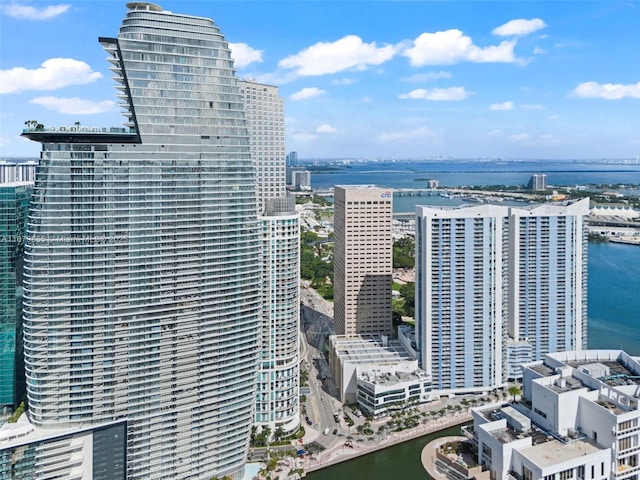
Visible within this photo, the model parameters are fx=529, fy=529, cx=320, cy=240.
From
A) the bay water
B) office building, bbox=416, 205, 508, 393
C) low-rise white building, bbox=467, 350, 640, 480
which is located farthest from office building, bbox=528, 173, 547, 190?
low-rise white building, bbox=467, 350, 640, 480

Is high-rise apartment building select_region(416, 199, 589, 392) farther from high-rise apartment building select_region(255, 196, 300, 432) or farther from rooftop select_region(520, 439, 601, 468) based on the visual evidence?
rooftop select_region(520, 439, 601, 468)

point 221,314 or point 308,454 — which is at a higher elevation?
point 221,314

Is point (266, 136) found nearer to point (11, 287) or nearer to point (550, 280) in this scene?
point (11, 287)

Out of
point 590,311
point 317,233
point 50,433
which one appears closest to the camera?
point 50,433

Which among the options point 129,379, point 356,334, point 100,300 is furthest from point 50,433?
point 356,334

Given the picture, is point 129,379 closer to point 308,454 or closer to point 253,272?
point 253,272

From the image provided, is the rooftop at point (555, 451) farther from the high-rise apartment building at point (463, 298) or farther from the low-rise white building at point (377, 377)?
the high-rise apartment building at point (463, 298)
